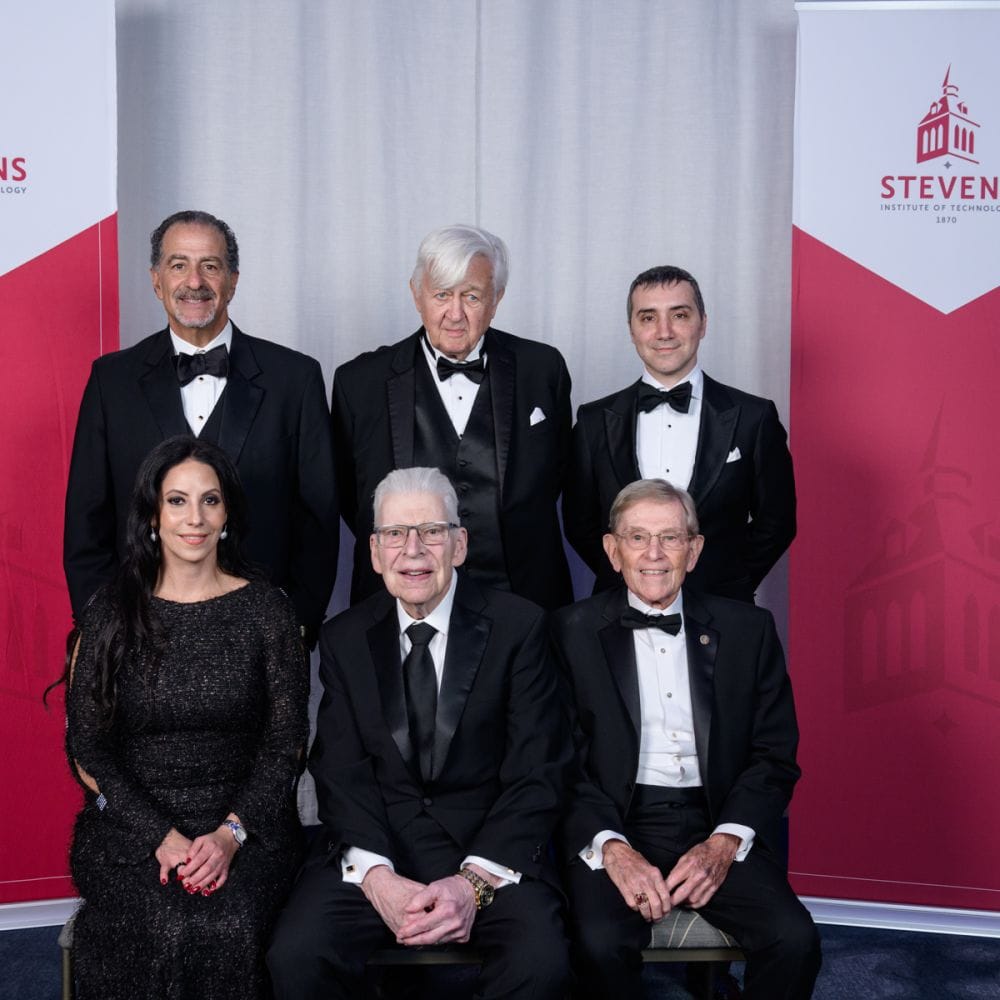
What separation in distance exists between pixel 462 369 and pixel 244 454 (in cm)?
59

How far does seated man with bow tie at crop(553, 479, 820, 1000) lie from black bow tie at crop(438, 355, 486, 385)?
22.4 inches

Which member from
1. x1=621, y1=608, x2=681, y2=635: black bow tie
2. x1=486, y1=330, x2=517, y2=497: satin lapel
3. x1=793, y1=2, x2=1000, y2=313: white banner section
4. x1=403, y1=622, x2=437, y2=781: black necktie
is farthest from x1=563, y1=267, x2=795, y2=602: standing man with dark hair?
x1=403, y1=622, x2=437, y2=781: black necktie

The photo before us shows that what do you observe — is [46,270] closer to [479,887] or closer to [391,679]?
[391,679]

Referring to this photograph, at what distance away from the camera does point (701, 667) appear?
284cm

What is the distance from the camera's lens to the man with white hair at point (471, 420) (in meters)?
3.18

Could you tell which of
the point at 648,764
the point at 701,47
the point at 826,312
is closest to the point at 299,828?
the point at 648,764

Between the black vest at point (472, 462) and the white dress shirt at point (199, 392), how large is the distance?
19.9 inches

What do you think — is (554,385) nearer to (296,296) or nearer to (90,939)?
(296,296)

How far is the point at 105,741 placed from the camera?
2705 millimetres

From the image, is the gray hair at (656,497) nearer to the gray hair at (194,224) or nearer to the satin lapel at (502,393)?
the satin lapel at (502,393)

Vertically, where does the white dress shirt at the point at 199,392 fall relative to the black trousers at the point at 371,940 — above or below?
above

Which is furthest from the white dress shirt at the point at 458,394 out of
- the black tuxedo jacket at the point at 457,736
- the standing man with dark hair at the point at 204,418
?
the black tuxedo jacket at the point at 457,736

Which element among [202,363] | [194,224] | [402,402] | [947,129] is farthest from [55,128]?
[947,129]

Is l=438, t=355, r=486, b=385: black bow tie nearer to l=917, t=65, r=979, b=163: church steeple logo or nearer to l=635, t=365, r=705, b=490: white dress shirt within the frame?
l=635, t=365, r=705, b=490: white dress shirt
